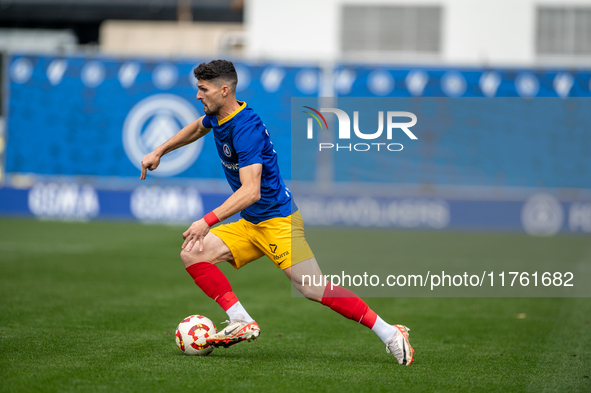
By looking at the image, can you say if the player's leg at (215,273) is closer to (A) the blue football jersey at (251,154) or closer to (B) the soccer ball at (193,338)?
(B) the soccer ball at (193,338)

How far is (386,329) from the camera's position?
4883 mm

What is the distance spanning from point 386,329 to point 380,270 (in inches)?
199

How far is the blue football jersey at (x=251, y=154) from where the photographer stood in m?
4.71

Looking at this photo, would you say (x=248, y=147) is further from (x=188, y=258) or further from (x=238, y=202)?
(x=188, y=258)

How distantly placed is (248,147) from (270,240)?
74 cm

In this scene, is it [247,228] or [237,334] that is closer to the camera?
[237,334]

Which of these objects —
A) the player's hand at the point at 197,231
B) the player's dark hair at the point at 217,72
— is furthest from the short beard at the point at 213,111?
the player's hand at the point at 197,231

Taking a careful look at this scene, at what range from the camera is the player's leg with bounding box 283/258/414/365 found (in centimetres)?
484

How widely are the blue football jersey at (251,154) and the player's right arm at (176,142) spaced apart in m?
0.09

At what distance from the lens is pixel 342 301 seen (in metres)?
4.89

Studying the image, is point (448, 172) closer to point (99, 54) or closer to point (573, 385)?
point (99, 54)

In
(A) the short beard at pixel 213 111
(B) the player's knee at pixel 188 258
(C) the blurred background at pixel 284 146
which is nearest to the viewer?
(A) the short beard at pixel 213 111

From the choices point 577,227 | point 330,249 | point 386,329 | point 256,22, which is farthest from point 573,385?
point 256,22

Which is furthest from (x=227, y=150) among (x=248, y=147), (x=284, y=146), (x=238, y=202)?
(x=284, y=146)
